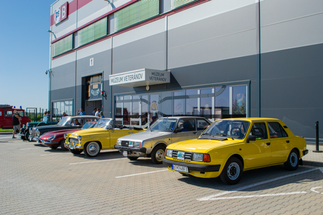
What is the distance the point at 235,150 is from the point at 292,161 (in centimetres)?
252

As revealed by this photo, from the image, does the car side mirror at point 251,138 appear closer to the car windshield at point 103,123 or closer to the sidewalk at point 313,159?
the sidewalk at point 313,159

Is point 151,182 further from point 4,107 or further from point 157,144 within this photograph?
point 4,107

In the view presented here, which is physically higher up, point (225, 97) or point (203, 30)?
point (203, 30)

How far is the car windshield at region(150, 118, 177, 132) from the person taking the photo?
Answer: 8805 mm

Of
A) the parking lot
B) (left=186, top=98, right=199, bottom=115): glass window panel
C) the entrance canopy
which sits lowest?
the parking lot

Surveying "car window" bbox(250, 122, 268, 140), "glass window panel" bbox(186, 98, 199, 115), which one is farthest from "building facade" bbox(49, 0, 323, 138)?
"car window" bbox(250, 122, 268, 140)

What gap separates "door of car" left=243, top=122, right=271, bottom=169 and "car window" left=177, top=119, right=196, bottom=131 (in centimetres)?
289

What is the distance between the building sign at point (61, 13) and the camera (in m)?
29.4

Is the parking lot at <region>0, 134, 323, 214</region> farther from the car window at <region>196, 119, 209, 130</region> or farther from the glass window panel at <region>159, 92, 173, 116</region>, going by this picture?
the glass window panel at <region>159, 92, 173, 116</region>

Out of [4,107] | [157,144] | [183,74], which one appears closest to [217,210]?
[157,144]

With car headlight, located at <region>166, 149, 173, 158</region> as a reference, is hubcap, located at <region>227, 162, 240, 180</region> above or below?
below

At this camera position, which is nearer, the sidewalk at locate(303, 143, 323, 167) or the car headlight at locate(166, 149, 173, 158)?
the car headlight at locate(166, 149, 173, 158)

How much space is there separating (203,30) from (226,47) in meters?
2.04

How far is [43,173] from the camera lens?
713cm
